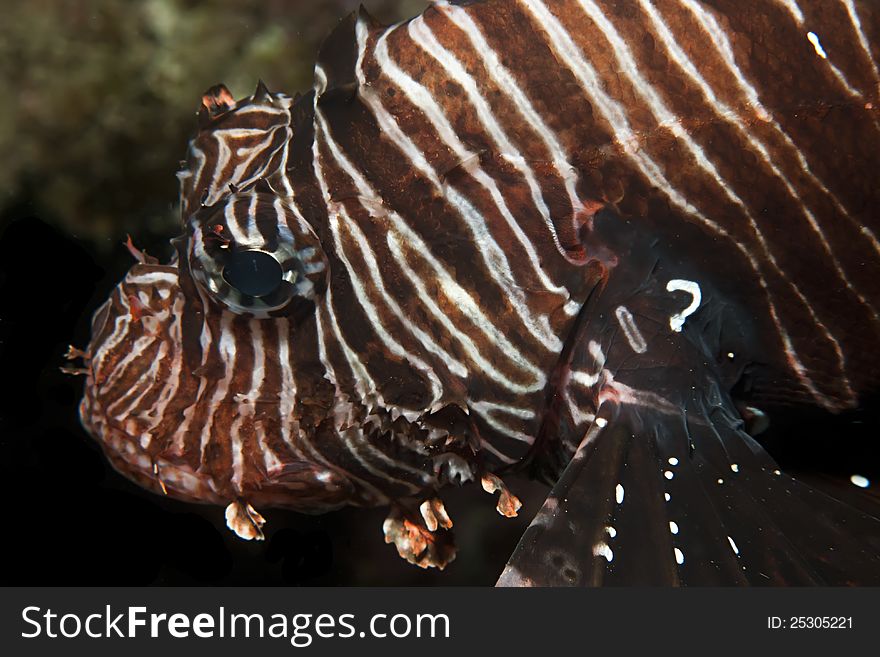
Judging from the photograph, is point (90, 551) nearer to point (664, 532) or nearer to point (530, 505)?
point (530, 505)

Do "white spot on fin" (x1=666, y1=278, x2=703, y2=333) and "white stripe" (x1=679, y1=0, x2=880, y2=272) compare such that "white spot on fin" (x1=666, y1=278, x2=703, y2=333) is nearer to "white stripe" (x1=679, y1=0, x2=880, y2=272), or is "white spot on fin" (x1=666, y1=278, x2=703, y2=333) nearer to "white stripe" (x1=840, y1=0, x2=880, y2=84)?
"white stripe" (x1=679, y1=0, x2=880, y2=272)

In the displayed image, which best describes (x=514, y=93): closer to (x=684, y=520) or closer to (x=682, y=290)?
(x=682, y=290)

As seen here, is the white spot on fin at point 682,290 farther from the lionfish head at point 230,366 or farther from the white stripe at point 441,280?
the lionfish head at point 230,366

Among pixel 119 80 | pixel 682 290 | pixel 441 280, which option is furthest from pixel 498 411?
→ pixel 119 80

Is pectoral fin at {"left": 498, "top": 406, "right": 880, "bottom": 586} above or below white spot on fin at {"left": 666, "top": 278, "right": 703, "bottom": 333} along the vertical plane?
below

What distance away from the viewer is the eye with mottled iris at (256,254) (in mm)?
2348

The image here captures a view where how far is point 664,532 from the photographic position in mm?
2084

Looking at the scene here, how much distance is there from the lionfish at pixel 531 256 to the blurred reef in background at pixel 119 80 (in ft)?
4.57

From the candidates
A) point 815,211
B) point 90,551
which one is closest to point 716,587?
point 815,211

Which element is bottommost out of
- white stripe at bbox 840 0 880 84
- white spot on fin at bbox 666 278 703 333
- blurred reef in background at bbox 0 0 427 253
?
white spot on fin at bbox 666 278 703 333

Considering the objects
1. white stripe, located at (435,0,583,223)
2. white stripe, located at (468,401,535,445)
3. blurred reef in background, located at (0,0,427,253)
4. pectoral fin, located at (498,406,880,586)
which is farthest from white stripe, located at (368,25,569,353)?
blurred reef in background, located at (0,0,427,253)

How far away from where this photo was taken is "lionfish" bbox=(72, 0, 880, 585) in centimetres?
233

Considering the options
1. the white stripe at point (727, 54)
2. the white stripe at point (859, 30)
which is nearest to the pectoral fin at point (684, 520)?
the white stripe at point (727, 54)

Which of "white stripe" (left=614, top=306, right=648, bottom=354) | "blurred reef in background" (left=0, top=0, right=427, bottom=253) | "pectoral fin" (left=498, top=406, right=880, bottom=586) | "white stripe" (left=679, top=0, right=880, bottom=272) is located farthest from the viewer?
"blurred reef in background" (left=0, top=0, right=427, bottom=253)
